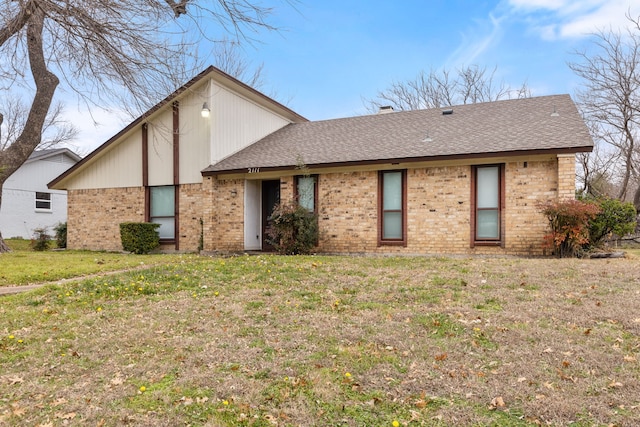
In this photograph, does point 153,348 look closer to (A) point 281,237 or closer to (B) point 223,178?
(A) point 281,237

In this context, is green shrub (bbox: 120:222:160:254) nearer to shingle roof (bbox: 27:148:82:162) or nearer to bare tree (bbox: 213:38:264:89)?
bare tree (bbox: 213:38:264:89)

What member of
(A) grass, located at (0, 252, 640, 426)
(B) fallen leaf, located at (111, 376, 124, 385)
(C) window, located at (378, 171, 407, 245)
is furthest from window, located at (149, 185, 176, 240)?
(B) fallen leaf, located at (111, 376, 124, 385)

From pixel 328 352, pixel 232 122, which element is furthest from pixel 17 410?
pixel 232 122

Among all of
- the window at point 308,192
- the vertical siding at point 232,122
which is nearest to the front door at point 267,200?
the window at point 308,192

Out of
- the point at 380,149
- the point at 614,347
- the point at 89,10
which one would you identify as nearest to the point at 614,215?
the point at 380,149

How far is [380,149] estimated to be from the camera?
12.6 metres

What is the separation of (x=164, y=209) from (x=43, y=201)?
1535 centimetres

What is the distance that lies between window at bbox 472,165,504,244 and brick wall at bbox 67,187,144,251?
1069 centimetres

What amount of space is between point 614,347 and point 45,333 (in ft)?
19.5

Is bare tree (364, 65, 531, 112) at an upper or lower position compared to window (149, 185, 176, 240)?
upper

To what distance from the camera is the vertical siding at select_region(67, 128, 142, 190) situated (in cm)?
1534

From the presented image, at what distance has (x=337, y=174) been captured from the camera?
41.8 feet

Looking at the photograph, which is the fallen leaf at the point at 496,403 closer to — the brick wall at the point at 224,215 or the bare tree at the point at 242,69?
the brick wall at the point at 224,215

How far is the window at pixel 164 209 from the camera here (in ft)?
48.8
